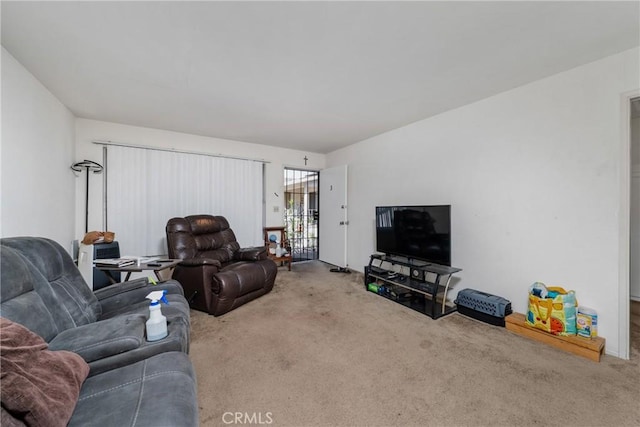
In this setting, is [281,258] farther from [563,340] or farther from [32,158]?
[563,340]

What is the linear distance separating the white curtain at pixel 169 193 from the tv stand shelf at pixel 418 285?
224 centimetres

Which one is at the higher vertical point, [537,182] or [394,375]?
[537,182]

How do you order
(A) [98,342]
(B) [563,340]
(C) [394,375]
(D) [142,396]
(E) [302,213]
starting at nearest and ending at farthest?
(D) [142,396]
(A) [98,342]
(C) [394,375]
(B) [563,340]
(E) [302,213]

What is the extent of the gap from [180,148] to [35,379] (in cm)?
365

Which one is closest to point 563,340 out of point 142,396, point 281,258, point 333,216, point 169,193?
point 142,396

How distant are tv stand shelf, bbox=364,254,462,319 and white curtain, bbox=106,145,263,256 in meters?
2.24

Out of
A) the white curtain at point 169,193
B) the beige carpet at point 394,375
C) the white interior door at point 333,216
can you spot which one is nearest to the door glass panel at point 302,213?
the white interior door at point 333,216

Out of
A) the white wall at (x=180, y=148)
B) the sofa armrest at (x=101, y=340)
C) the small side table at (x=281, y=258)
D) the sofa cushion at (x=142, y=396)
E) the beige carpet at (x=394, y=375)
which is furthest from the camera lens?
the small side table at (x=281, y=258)

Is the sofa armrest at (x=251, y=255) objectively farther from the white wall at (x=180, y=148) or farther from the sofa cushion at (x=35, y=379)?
the sofa cushion at (x=35, y=379)

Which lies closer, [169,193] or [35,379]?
[35,379]

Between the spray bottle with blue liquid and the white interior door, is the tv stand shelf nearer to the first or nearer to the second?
the white interior door

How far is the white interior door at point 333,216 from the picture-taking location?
466cm

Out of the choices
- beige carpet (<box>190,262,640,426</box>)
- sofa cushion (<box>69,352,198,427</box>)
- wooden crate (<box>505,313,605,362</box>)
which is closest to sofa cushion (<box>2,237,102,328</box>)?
sofa cushion (<box>69,352,198,427</box>)

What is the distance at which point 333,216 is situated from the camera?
4.95 m
